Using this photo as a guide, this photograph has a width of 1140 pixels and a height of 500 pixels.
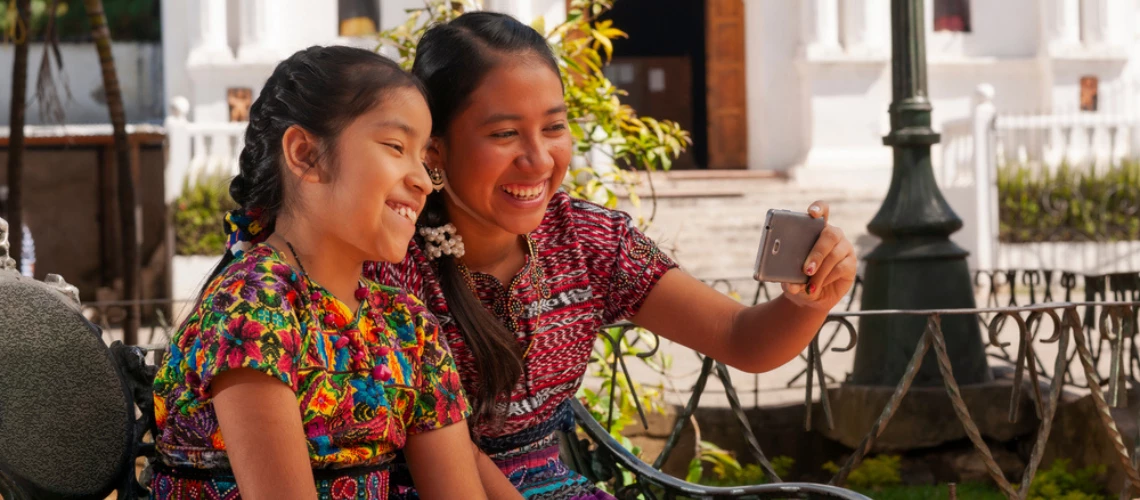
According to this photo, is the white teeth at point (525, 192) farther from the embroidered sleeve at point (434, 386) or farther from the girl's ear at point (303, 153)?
the girl's ear at point (303, 153)

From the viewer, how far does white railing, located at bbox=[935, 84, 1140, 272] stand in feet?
43.7

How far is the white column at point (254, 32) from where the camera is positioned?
1537 centimetres

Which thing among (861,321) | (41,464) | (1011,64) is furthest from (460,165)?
(1011,64)

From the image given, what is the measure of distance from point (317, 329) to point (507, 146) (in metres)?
0.58

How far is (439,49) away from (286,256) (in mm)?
596

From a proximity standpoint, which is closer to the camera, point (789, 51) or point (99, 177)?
point (99, 177)

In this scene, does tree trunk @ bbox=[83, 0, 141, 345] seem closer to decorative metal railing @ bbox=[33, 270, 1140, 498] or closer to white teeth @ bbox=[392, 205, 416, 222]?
decorative metal railing @ bbox=[33, 270, 1140, 498]

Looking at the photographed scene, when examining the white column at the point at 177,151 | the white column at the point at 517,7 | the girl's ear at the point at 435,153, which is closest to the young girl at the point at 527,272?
the girl's ear at the point at 435,153

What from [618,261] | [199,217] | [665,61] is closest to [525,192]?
[618,261]

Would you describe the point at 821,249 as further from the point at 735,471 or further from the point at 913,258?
the point at 735,471

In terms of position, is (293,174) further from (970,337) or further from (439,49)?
(970,337)

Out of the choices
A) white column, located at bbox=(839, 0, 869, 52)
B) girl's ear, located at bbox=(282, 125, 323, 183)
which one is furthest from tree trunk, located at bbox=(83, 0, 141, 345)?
white column, located at bbox=(839, 0, 869, 52)

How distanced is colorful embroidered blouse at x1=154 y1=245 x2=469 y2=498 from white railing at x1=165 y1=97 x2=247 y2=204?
11.5 m

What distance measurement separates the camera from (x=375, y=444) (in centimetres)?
206
